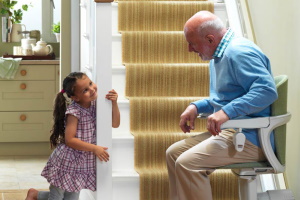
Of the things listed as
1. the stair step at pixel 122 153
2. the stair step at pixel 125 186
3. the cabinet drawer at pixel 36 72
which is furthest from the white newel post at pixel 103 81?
the cabinet drawer at pixel 36 72

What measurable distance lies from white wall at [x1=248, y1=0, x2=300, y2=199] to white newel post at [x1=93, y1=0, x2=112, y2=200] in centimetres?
100

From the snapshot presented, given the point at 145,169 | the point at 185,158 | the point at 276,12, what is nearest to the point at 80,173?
the point at 145,169

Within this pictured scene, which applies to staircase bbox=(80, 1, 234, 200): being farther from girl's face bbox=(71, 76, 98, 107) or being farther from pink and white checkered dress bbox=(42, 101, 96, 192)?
girl's face bbox=(71, 76, 98, 107)

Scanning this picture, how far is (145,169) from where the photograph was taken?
4.02 meters

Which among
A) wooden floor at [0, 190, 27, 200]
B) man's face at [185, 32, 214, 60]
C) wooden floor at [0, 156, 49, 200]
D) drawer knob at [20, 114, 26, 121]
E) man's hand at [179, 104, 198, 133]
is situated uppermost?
man's face at [185, 32, 214, 60]

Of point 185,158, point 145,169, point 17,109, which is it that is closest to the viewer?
point 185,158

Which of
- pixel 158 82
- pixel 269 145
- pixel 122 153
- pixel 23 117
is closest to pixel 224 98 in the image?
pixel 269 145

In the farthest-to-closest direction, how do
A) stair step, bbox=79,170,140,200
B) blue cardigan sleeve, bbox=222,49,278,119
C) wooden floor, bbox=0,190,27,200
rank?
wooden floor, bbox=0,190,27,200
stair step, bbox=79,170,140,200
blue cardigan sleeve, bbox=222,49,278,119

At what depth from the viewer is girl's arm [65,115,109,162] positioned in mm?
3594

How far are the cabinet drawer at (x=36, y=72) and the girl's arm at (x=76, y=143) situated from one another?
282 cm

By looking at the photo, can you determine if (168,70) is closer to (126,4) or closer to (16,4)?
(126,4)

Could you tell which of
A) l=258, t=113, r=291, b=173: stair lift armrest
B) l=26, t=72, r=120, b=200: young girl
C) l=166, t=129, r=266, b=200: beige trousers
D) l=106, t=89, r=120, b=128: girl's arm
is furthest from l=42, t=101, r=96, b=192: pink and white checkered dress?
l=258, t=113, r=291, b=173: stair lift armrest

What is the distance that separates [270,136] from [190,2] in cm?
200

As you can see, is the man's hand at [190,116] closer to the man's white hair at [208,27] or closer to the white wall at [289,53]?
the man's white hair at [208,27]
